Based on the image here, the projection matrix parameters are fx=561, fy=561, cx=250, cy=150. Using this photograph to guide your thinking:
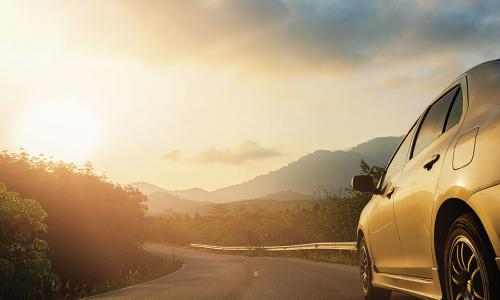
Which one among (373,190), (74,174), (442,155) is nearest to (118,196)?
(74,174)

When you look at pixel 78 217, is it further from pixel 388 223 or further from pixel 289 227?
pixel 388 223

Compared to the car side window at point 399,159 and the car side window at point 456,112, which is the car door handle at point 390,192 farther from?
the car side window at point 456,112

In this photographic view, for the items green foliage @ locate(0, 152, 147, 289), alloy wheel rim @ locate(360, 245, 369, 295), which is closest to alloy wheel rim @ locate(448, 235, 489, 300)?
alloy wheel rim @ locate(360, 245, 369, 295)

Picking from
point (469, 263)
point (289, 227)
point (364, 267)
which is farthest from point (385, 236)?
point (289, 227)

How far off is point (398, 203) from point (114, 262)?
27.3 meters

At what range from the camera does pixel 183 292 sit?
10148 mm

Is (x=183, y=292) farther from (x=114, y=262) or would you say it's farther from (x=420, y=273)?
(x=114, y=262)

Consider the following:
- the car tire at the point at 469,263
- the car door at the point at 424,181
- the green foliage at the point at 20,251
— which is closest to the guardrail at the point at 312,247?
the green foliage at the point at 20,251

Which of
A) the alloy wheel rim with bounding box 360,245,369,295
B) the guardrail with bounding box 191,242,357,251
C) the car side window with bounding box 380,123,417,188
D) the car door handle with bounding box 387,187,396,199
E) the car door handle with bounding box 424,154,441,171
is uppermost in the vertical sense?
the car side window with bounding box 380,123,417,188

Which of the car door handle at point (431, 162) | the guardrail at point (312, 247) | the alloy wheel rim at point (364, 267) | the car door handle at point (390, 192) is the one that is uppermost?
the car door handle at point (431, 162)

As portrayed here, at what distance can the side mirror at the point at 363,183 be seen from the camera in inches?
235

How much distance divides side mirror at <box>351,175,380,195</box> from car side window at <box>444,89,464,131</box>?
1739 millimetres

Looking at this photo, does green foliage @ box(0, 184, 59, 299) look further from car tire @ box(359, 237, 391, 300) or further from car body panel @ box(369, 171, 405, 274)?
car body panel @ box(369, 171, 405, 274)

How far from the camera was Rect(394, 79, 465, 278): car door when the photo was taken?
397cm
